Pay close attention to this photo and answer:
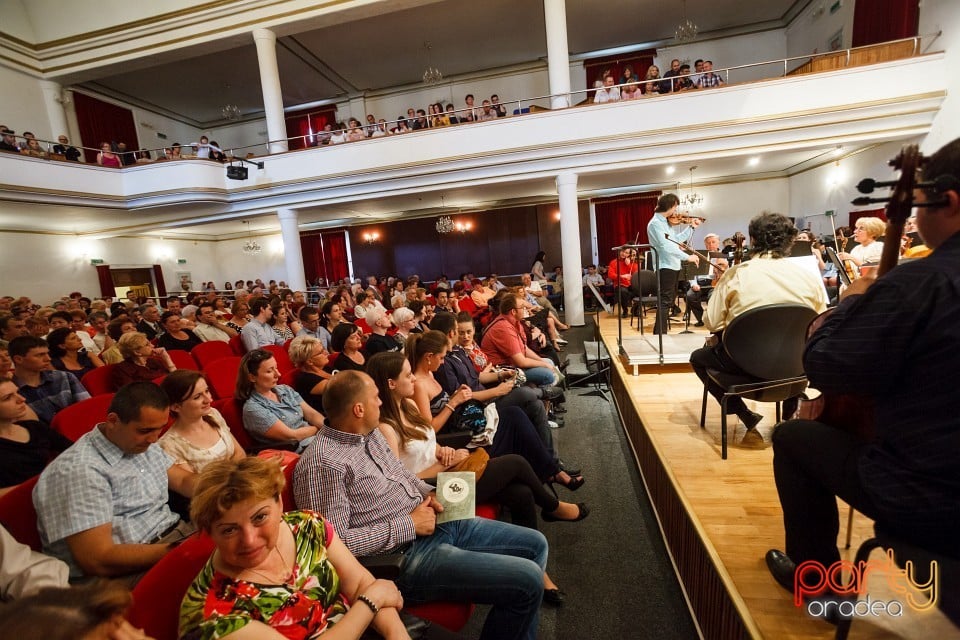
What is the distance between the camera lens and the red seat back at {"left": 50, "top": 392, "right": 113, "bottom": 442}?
202 cm

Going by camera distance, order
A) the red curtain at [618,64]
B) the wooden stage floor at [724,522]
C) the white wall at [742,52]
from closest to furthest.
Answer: the wooden stage floor at [724,522] < the white wall at [742,52] < the red curtain at [618,64]

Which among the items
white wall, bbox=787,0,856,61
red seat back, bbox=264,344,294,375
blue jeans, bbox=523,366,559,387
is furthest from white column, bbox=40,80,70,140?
white wall, bbox=787,0,856,61

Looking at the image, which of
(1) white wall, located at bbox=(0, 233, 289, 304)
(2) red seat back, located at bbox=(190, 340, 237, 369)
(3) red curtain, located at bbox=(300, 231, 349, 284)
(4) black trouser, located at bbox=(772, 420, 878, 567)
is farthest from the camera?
(3) red curtain, located at bbox=(300, 231, 349, 284)

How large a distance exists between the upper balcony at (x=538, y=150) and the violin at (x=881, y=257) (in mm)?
6499

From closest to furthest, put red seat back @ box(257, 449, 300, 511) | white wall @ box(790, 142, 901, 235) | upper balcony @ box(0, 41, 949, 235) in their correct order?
red seat back @ box(257, 449, 300, 511), upper balcony @ box(0, 41, 949, 235), white wall @ box(790, 142, 901, 235)

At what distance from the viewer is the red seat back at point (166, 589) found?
96 centimetres

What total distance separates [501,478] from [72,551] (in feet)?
4.69

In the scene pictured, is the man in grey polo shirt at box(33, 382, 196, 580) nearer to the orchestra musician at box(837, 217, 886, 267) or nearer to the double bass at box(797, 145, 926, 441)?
the double bass at box(797, 145, 926, 441)

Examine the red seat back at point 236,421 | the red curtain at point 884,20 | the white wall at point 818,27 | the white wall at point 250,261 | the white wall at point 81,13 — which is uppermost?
the white wall at point 81,13

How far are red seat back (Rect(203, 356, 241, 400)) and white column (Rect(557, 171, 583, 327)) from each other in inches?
226

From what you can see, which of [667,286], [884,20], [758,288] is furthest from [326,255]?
[884,20]

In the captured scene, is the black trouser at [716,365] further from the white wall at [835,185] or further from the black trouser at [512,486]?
the white wall at [835,185]

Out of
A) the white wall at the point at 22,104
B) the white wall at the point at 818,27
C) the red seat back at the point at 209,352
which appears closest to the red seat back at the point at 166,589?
the red seat back at the point at 209,352

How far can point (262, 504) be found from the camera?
994 millimetres
